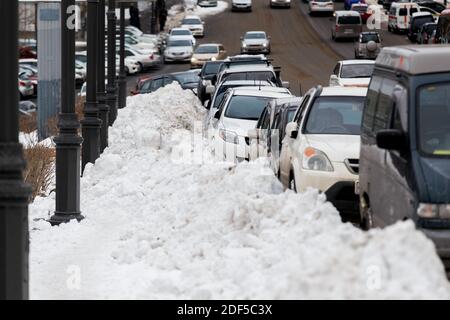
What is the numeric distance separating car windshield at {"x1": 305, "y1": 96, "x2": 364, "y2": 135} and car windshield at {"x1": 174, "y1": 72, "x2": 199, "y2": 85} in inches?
1154

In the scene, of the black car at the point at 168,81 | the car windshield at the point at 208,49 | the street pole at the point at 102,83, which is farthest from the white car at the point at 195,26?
the street pole at the point at 102,83

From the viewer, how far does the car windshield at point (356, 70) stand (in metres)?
34.6

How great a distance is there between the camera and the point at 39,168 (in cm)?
1903

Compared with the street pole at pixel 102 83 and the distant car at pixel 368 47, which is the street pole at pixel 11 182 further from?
the distant car at pixel 368 47

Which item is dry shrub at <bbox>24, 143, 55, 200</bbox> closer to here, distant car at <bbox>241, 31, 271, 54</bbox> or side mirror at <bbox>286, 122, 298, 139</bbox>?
side mirror at <bbox>286, 122, 298, 139</bbox>

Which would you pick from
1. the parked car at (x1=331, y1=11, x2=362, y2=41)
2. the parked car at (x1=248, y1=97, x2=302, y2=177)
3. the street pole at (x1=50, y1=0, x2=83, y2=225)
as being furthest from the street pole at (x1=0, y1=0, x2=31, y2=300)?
the parked car at (x1=331, y1=11, x2=362, y2=41)

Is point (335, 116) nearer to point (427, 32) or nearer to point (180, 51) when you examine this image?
point (427, 32)

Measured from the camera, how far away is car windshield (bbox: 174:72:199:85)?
151 ft

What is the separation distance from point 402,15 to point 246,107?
51204 mm

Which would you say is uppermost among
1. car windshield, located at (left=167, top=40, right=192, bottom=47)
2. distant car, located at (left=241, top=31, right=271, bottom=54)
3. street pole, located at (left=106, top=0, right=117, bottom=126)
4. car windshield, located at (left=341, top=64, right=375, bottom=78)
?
street pole, located at (left=106, top=0, right=117, bottom=126)

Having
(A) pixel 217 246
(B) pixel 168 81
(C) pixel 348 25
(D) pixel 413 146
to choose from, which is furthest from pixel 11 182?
(C) pixel 348 25

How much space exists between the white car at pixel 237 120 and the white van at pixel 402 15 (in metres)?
48.3
